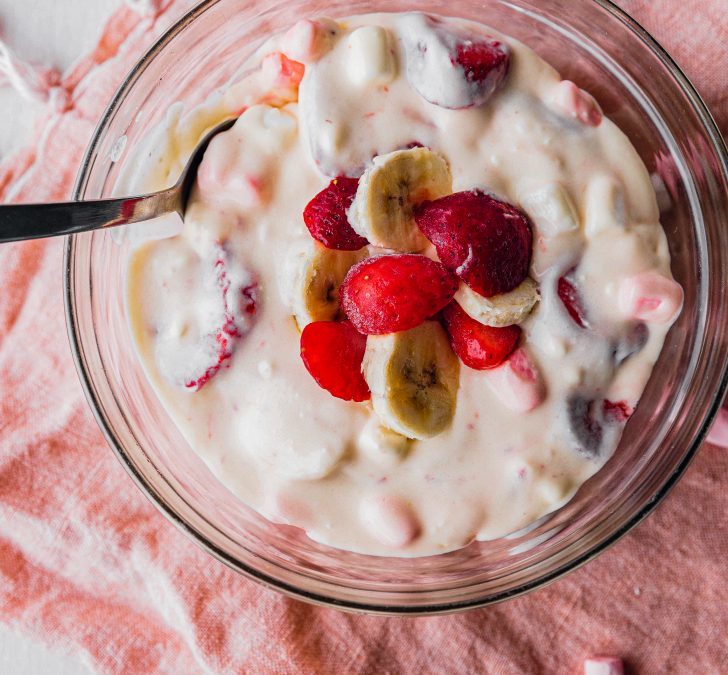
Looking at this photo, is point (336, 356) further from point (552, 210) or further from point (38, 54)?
point (38, 54)

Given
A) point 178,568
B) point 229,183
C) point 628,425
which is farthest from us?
point 178,568

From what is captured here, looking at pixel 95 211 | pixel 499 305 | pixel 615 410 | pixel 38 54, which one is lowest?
pixel 38 54

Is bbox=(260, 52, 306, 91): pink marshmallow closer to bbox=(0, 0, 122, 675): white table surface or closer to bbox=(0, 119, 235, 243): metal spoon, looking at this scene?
bbox=(0, 119, 235, 243): metal spoon

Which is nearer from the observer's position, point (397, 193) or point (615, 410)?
point (397, 193)

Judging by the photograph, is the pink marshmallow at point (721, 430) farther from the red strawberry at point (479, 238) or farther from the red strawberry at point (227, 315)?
the red strawberry at point (227, 315)

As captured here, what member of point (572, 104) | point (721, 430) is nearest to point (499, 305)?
point (572, 104)

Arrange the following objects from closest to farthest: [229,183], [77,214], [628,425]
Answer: [77,214]
[229,183]
[628,425]

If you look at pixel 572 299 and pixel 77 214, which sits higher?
pixel 572 299

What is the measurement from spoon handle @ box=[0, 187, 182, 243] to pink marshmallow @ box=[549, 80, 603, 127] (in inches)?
33.2

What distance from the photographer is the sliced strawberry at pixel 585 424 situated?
1.80 m

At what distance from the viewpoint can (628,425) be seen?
6.46 feet

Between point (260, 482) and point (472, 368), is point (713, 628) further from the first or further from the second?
point (260, 482)

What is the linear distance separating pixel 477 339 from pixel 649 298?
0.37 m

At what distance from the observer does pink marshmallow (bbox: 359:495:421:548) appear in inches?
71.6
